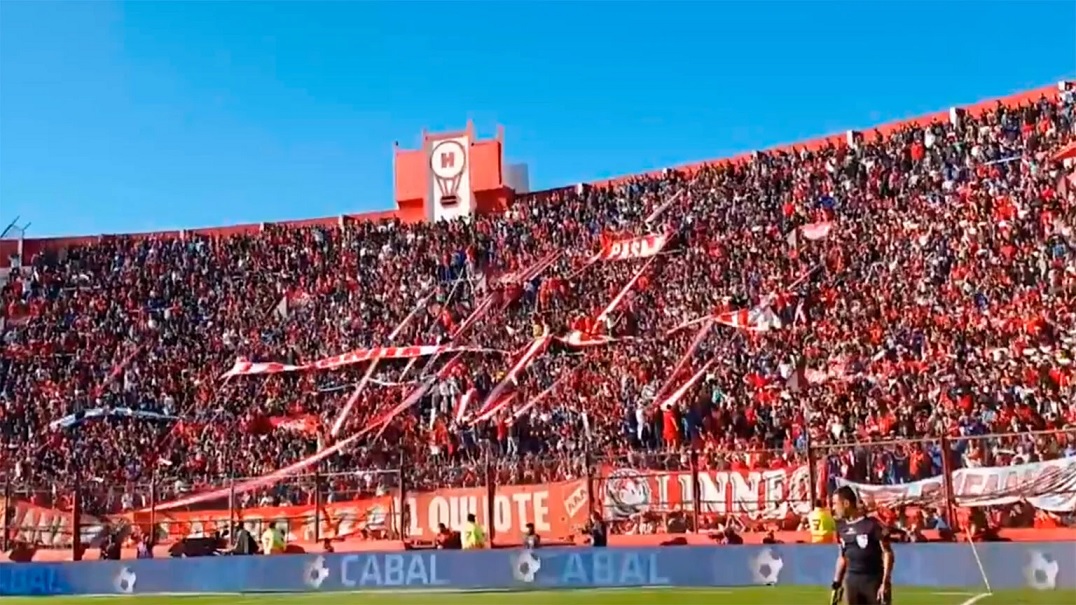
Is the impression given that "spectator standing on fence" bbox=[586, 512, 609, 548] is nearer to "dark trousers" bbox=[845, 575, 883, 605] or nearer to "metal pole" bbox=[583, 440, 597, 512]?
"metal pole" bbox=[583, 440, 597, 512]

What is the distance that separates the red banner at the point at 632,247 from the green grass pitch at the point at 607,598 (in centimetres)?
1898

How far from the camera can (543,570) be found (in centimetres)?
2078

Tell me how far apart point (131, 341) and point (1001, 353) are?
29.9 m

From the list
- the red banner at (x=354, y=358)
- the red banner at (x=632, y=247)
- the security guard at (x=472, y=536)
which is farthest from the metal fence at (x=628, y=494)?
the red banner at (x=632, y=247)

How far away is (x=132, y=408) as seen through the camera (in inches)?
1596

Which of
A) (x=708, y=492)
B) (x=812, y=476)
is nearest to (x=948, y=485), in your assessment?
(x=812, y=476)

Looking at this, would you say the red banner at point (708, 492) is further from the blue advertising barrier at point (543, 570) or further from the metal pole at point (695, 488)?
the blue advertising barrier at point (543, 570)

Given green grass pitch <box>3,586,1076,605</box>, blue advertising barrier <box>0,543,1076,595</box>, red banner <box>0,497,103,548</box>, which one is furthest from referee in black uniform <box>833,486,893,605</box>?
red banner <box>0,497,103,548</box>

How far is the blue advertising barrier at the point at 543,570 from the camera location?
17.3 m

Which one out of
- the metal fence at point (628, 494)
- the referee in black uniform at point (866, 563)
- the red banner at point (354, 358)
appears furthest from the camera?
the red banner at point (354, 358)

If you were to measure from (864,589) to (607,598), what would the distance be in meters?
7.62

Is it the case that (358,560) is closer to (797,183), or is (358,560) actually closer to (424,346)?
(424,346)

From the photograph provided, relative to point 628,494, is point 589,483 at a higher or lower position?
higher

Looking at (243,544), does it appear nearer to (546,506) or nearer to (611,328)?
(546,506)
